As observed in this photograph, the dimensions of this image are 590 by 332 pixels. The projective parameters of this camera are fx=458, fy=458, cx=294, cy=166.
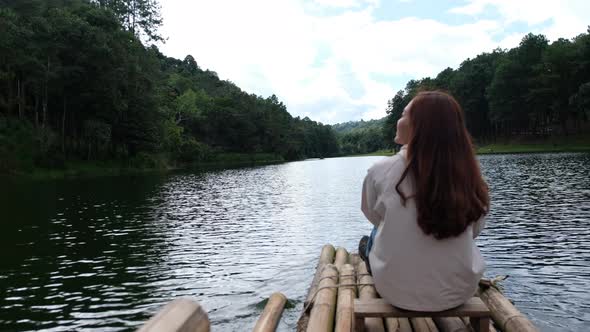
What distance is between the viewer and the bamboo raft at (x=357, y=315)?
8.45 ft

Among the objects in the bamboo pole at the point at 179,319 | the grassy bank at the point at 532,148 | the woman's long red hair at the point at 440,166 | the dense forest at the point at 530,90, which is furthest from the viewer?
the dense forest at the point at 530,90

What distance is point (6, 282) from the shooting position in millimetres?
10797

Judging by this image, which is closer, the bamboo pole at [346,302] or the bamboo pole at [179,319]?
the bamboo pole at [179,319]

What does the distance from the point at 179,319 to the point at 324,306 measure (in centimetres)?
375

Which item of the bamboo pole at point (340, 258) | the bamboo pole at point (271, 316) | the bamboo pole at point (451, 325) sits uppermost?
the bamboo pole at point (451, 325)

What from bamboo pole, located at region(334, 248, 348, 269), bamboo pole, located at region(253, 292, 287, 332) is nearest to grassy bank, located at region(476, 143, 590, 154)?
bamboo pole, located at region(334, 248, 348, 269)

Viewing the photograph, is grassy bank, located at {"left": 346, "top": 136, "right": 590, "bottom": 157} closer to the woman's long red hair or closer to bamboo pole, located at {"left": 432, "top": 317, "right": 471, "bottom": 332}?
bamboo pole, located at {"left": 432, "top": 317, "right": 471, "bottom": 332}

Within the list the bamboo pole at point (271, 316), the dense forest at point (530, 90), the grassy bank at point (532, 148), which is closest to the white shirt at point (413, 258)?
the bamboo pole at point (271, 316)

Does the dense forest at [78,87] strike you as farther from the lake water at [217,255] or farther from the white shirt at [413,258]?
the white shirt at [413,258]

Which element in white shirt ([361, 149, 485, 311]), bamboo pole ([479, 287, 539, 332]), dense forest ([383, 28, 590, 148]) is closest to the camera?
white shirt ([361, 149, 485, 311])

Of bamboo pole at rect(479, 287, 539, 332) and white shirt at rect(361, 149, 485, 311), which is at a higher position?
white shirt at rect(361, 149, 485, 311)

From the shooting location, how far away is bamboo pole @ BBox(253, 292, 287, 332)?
20.4 feet

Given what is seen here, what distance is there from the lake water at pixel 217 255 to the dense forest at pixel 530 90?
200 ft

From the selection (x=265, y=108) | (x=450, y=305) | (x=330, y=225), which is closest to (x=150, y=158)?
(x=330, y=225)
